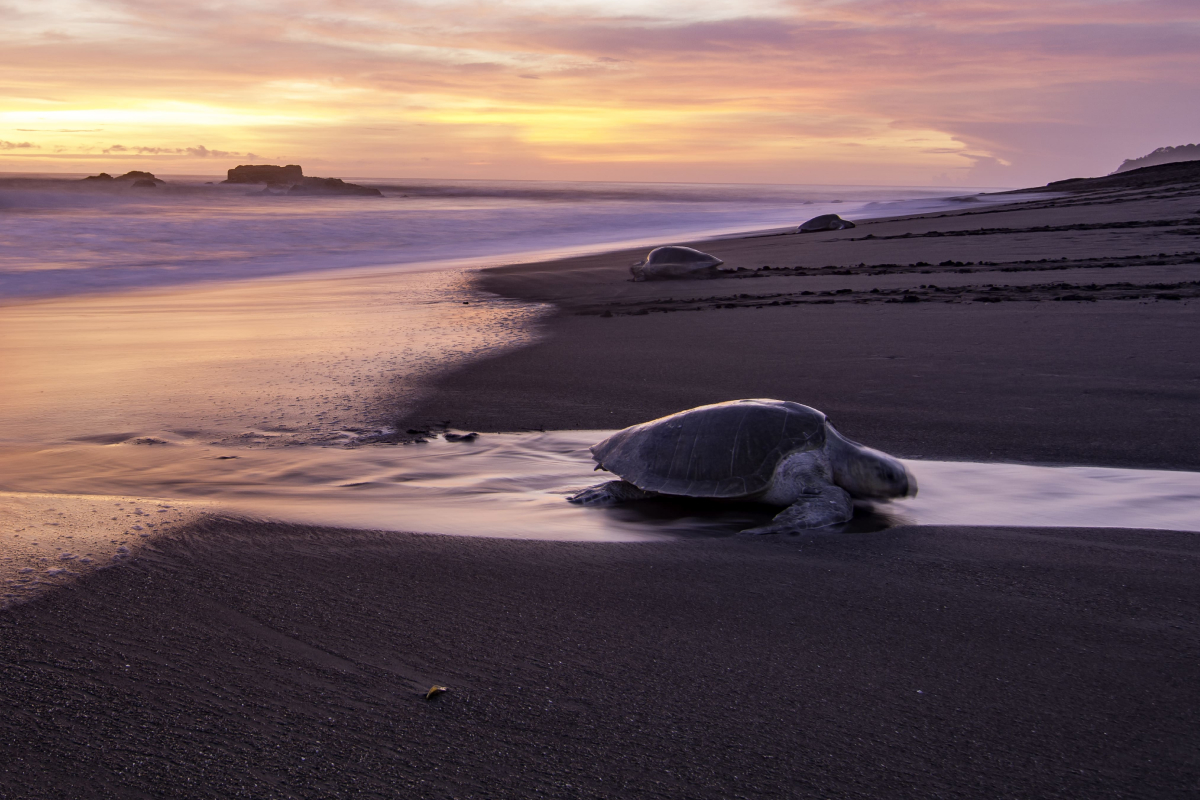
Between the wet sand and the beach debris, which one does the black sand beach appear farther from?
the beach debris

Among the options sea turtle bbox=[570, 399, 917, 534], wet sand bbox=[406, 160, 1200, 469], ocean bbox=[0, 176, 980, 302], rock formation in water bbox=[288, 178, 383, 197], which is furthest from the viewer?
rock formation in water bbox=[288, 178, 383, 197]

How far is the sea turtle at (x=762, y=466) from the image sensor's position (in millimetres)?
3391

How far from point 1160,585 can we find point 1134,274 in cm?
754

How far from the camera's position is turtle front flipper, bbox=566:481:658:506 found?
3.56 metres

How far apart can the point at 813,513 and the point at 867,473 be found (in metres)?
0.35

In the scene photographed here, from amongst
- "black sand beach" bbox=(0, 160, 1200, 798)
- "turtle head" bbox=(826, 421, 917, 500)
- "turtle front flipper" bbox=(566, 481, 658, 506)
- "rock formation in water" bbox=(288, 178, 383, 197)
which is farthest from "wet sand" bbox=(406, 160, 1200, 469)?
"rock formation in water" bbox=(288, 178, 383, 197)

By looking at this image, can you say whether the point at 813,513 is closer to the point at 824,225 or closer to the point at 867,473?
the point at 867,473

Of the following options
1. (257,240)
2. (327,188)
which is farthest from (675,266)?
(327,188)

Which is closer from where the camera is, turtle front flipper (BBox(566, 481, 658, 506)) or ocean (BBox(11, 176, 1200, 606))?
ocean (BBox(11, 176, 1200, 606))

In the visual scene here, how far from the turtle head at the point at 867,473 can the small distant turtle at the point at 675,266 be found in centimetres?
922

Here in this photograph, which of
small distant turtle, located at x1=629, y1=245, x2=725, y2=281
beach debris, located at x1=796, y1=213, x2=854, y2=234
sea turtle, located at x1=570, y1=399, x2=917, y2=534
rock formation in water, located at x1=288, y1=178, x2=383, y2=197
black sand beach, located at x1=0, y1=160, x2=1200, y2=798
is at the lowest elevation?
black sand beach, located at x1=0, y1=160, x2=1200, y2=798

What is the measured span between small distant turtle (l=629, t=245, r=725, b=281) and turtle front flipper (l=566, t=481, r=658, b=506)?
912 centimetres

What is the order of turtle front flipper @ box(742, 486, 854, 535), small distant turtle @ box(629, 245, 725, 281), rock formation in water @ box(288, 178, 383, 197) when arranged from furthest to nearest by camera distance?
rock formation in water @ box(288, 178, 383, 197)
small distant turtle @ box(629, 245, 725, 281)
turtle front flipper @ box(742, 486, 854, 535)

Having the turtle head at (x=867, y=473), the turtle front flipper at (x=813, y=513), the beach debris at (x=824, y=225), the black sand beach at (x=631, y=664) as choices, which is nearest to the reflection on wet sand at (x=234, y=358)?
the black sand beach at (x=631, y=664)
